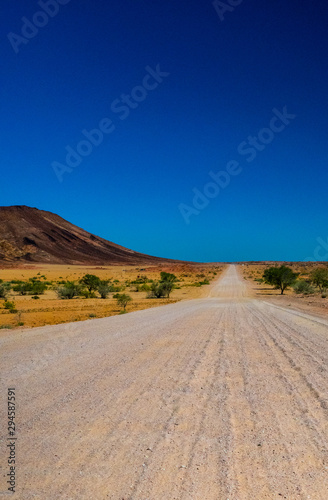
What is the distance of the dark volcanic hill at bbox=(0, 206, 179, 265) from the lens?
440 ft

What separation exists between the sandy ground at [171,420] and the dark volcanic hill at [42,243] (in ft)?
401

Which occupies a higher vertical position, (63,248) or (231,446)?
(63,248)

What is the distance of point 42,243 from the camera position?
486 ft

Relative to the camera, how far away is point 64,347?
382 inches

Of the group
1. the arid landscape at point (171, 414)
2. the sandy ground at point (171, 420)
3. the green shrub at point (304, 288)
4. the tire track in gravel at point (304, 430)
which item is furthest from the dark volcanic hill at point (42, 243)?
the tire track in gravel at point (304, 430)

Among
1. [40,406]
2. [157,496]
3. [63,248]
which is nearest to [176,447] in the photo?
[157,496]

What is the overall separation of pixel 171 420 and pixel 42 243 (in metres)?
152

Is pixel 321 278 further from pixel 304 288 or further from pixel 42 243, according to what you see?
pixel 42 243

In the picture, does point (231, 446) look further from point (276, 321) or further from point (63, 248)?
point (63, 248)

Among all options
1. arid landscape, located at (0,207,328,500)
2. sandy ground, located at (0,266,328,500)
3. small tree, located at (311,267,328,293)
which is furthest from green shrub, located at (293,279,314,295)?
sandy ground, located at (0,266,328,500)

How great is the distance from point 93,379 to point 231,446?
3.37m

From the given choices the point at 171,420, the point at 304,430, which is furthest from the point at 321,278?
the point at 171,420

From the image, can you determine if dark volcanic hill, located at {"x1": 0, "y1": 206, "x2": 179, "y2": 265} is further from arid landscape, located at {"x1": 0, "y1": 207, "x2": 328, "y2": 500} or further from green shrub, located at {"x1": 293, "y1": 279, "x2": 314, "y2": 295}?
arid landscape, located at {"x1": 0, "y1": 207, "x2": 328, "y2": 500}

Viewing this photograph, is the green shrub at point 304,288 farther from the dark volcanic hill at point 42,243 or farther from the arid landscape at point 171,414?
the dark volcanic hill at point 42,243
